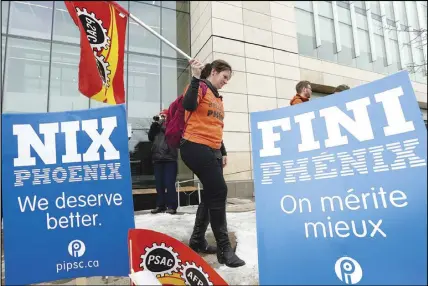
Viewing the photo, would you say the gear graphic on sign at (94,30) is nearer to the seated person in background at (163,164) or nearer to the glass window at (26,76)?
the seated person in background at (163,164)

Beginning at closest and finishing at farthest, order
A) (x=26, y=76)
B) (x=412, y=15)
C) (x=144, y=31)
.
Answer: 1. (x=26, y=76)
2. (x=144, y=31)
3. (x=412, y=15)

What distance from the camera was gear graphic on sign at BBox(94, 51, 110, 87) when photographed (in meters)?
3.15

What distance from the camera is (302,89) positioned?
3.71m

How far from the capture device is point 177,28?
35.0 ft

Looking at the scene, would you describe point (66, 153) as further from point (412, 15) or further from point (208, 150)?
point (412, 15)

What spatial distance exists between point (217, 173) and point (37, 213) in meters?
1.27

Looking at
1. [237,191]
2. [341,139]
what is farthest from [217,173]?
[237,191]

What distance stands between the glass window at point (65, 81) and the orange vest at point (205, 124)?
694 cm

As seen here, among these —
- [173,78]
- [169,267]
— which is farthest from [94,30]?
[173,78]

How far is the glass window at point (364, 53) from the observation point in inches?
484

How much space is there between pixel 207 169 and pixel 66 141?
40.3 inches

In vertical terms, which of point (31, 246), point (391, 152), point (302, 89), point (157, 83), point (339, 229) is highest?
point (157, 83)

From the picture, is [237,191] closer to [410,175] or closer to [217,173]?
[217,173]

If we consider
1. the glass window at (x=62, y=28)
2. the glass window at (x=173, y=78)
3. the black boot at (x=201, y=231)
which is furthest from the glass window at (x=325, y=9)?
the black boot at (x=201, y=231)
